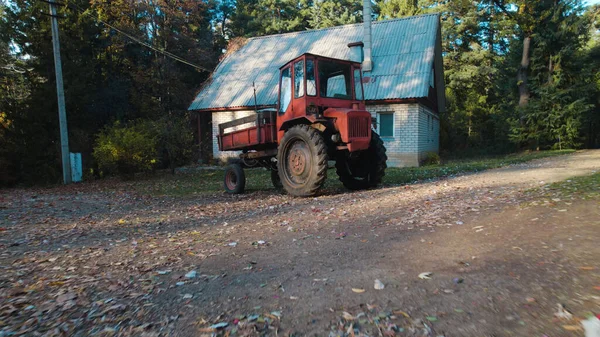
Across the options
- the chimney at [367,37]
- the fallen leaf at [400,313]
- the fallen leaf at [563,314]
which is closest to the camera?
the fallen leaf at [563,314]

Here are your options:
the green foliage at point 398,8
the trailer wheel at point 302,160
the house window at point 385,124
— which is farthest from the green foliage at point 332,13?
the trailer wheel at point 302,160

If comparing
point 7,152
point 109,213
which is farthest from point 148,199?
point 7,152

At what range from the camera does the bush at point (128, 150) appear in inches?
582

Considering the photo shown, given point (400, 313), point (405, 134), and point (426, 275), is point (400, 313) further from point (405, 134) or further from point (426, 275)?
point (405, 134)

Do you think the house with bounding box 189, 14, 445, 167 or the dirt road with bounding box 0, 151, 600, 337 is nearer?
the dirt road with bounding box 0, 151, 600, 337

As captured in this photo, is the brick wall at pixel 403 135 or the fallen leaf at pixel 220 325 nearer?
the fallen leaf at pixel 220 325

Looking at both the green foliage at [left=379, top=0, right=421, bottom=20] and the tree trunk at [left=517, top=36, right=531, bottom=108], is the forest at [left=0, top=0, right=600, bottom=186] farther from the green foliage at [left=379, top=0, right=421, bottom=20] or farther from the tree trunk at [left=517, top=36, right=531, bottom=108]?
the green foliage at [left=379, top=0, right=421, bottom=20]

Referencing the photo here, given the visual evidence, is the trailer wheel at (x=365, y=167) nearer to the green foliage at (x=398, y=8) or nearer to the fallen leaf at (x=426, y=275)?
the fallen leaf at (x=426, y=275)

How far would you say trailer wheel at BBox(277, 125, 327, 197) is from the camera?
25.3 ft

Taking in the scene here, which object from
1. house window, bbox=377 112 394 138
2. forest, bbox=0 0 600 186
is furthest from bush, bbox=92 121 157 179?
house window, bbox=377 112 394 138

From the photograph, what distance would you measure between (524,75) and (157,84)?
23.3 m

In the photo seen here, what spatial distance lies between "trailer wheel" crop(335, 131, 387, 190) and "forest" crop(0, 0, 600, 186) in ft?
29.6

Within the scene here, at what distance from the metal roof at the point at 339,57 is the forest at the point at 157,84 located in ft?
7.54

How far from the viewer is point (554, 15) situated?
2159cm
